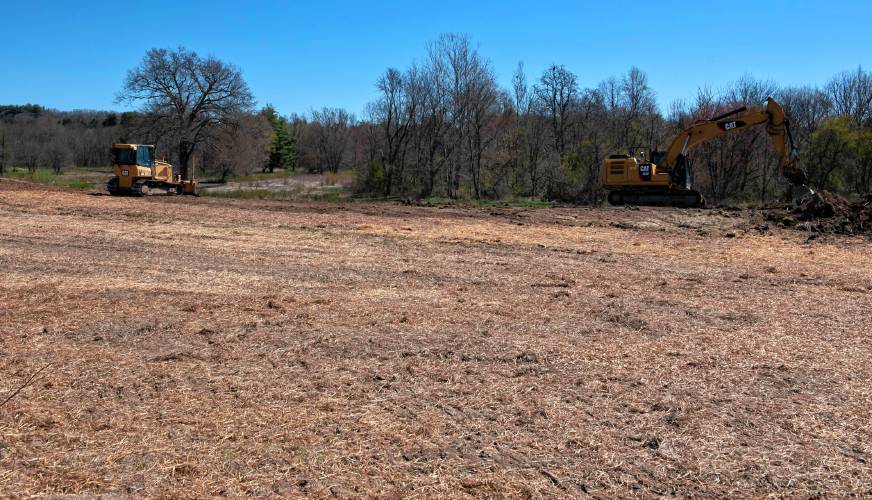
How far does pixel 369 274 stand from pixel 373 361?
4.84m

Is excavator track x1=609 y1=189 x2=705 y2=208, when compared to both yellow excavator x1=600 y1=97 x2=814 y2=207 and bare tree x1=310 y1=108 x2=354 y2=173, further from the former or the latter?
bare tree x1=310 y1=108 x2=354 y2=173

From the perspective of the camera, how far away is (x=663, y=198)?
26.2m

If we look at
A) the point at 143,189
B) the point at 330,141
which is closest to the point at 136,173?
the point at 143,189

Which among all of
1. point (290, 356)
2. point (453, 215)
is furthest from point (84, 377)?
point (453, 215)

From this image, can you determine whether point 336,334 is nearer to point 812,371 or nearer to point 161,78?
point 812,371

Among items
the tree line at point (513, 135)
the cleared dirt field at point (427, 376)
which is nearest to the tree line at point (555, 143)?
the tree line at point (513, 135)

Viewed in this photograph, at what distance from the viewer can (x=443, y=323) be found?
294 inches

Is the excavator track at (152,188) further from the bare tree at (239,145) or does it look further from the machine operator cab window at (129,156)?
the bare tree at (239,145)

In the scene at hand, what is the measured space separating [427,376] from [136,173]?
2625 centimetres

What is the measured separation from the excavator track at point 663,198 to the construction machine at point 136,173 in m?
20.6

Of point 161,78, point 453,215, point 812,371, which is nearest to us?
point 812,371

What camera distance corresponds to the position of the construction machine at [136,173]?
27.8 metres

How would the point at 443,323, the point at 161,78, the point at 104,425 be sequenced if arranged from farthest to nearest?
the point at 161,78 → the point at 443,323 → the point at 104,425

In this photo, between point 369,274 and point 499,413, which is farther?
point 369,274
